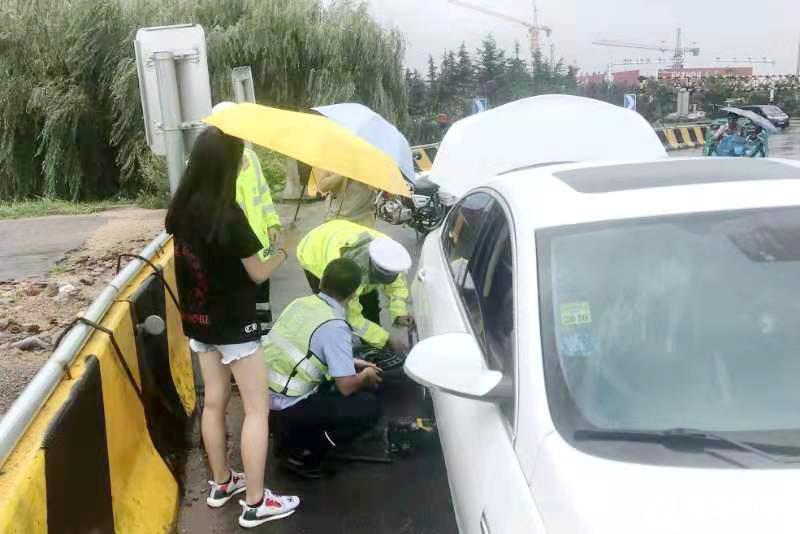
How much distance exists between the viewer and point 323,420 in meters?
3.88

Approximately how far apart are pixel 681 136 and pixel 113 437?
27.0 meters

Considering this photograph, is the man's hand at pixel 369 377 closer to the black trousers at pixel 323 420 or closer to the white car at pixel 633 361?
the black trousers at pixel 323 420

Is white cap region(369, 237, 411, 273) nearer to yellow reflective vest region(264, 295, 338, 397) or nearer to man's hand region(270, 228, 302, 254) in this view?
yellow reflective vest region(264, 295, 338, 397)

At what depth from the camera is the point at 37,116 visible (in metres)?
16.6

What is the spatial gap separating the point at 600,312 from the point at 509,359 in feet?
1.06

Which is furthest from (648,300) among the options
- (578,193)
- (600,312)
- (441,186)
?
(441,186)

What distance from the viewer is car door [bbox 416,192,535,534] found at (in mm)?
2135

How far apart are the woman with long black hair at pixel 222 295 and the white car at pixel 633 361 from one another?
0.93 m

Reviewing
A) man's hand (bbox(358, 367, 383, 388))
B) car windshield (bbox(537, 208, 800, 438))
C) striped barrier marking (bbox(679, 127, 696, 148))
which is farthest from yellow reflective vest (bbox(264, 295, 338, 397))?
striped barrier marking (bbox(679, 127, 696, 148))

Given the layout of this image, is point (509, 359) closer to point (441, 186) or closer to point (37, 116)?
point (441, 186)

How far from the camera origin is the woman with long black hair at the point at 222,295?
3.12 metres

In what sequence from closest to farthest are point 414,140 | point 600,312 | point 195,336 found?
1. point 600,312
2. point 195,336
3. point 414,140

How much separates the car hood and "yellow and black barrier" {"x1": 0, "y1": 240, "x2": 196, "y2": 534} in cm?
140

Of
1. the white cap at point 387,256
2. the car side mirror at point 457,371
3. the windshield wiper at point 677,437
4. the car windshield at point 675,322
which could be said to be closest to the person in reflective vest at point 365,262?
the white cap at point 387,256
